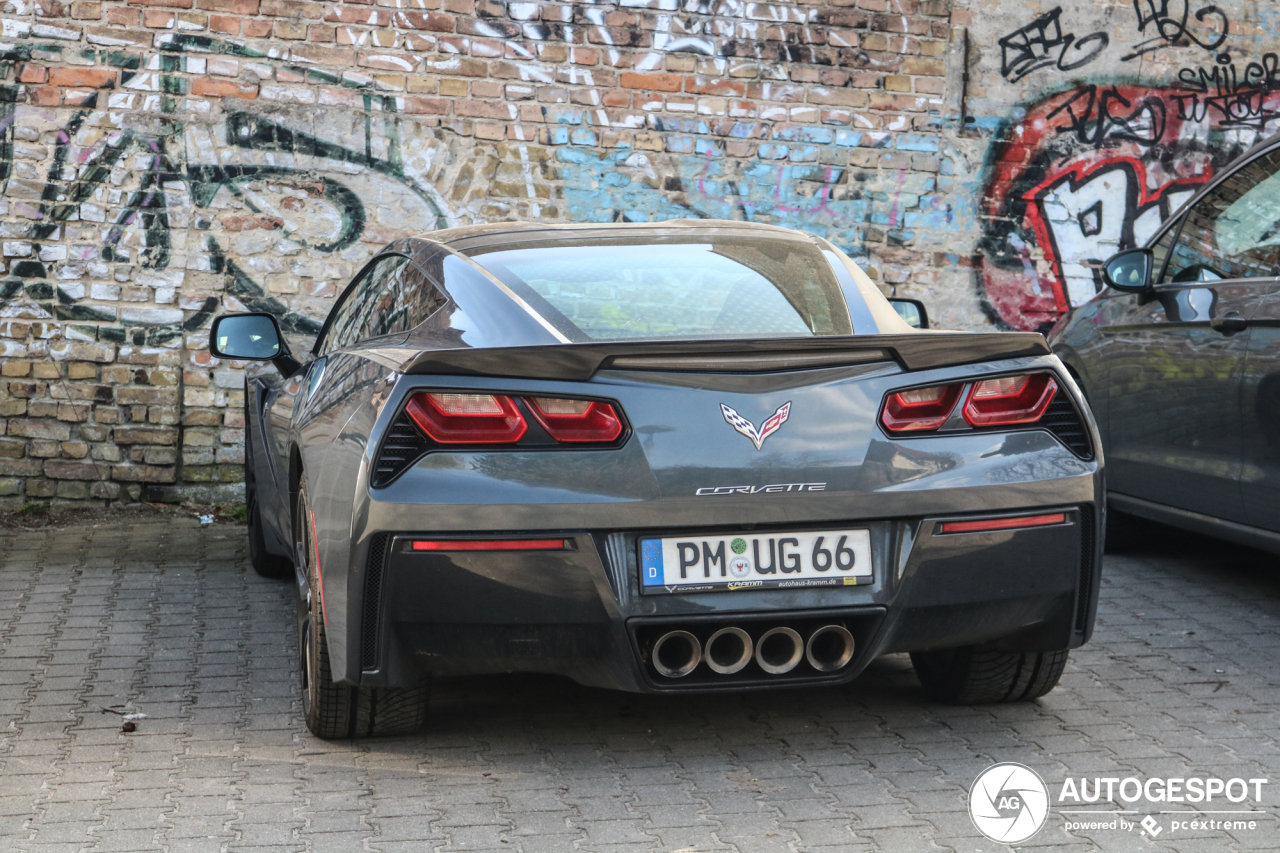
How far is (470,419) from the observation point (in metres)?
3.03

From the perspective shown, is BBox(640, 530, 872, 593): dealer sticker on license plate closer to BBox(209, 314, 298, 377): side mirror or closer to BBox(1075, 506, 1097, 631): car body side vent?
BBox(1075, 506, 1097, 631): car body side vent

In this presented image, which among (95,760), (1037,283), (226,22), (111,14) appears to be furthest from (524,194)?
(95,760)

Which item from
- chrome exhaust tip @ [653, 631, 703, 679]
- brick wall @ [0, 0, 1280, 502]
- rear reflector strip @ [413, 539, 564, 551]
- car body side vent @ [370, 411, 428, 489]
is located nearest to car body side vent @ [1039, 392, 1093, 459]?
chrome exhaust tip @ [653, 631, 703, 679]

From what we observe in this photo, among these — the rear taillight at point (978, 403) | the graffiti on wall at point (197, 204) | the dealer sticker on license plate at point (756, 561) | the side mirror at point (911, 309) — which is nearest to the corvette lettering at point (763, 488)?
the dealer sticker on license plate at point (756, 561)

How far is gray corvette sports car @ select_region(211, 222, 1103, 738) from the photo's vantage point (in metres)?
3.01

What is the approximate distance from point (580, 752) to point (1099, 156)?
257 inches

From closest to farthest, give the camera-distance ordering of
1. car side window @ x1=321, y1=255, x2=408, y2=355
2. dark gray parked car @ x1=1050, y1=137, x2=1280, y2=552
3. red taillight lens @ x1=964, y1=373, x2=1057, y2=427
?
red taillight lens @ x1=964, y1=373, x2=1057, y2=427
car side window @ x1=321, y1=255, x2=408, y2=355
dark gray parked car @ x1=1050, y1=137, x2=1280, y2=552

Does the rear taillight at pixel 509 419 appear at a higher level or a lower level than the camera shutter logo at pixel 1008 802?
higher

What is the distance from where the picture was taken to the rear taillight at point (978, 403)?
315 centimetres

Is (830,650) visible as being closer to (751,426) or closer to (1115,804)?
(751,426)

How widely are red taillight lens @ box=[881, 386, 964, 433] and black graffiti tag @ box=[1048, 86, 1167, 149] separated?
599 cm

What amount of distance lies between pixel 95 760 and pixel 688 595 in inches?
65.9

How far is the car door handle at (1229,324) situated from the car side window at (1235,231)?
0.18m

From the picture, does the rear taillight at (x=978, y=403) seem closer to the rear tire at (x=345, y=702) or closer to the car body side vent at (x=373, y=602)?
the car body side vent at (x=373, y=602)
